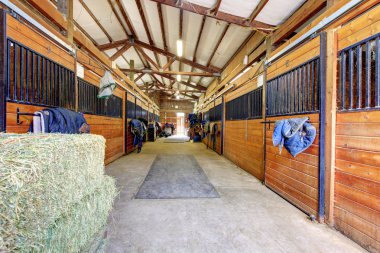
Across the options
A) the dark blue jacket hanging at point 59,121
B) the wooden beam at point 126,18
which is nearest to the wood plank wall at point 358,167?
the dark blue jacket hanging at point 59,121

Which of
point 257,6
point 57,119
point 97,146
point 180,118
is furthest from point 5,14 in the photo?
point 180,118

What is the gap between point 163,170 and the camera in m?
4.06

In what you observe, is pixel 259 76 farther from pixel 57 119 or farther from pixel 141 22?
pixel 141 22

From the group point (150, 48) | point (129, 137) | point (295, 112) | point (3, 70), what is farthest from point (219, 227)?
point (150, 48)

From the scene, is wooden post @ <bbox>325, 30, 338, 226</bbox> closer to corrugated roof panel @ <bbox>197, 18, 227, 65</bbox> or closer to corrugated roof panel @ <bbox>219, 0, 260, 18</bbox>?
corrugated roof panel @ <bbox>219, 0, 260, 18</bbox>

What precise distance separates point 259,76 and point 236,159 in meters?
2.33

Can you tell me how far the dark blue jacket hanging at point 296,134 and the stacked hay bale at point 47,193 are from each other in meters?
2.05

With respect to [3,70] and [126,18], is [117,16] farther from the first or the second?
[3,70]

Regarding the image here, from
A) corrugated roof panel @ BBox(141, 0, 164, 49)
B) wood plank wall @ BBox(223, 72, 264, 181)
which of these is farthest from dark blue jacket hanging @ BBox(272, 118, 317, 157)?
corrugated roof panel @ BBox(141, 0, 164, 49)

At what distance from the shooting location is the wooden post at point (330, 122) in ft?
5.91

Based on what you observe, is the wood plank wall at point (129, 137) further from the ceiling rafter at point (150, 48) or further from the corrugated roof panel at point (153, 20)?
the corrugated roof panel at point (153, 20)

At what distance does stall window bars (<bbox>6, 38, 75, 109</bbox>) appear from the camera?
185 cm

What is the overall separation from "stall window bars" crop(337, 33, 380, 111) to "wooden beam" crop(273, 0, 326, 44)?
863 mm

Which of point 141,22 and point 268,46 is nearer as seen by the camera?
point 268,46
